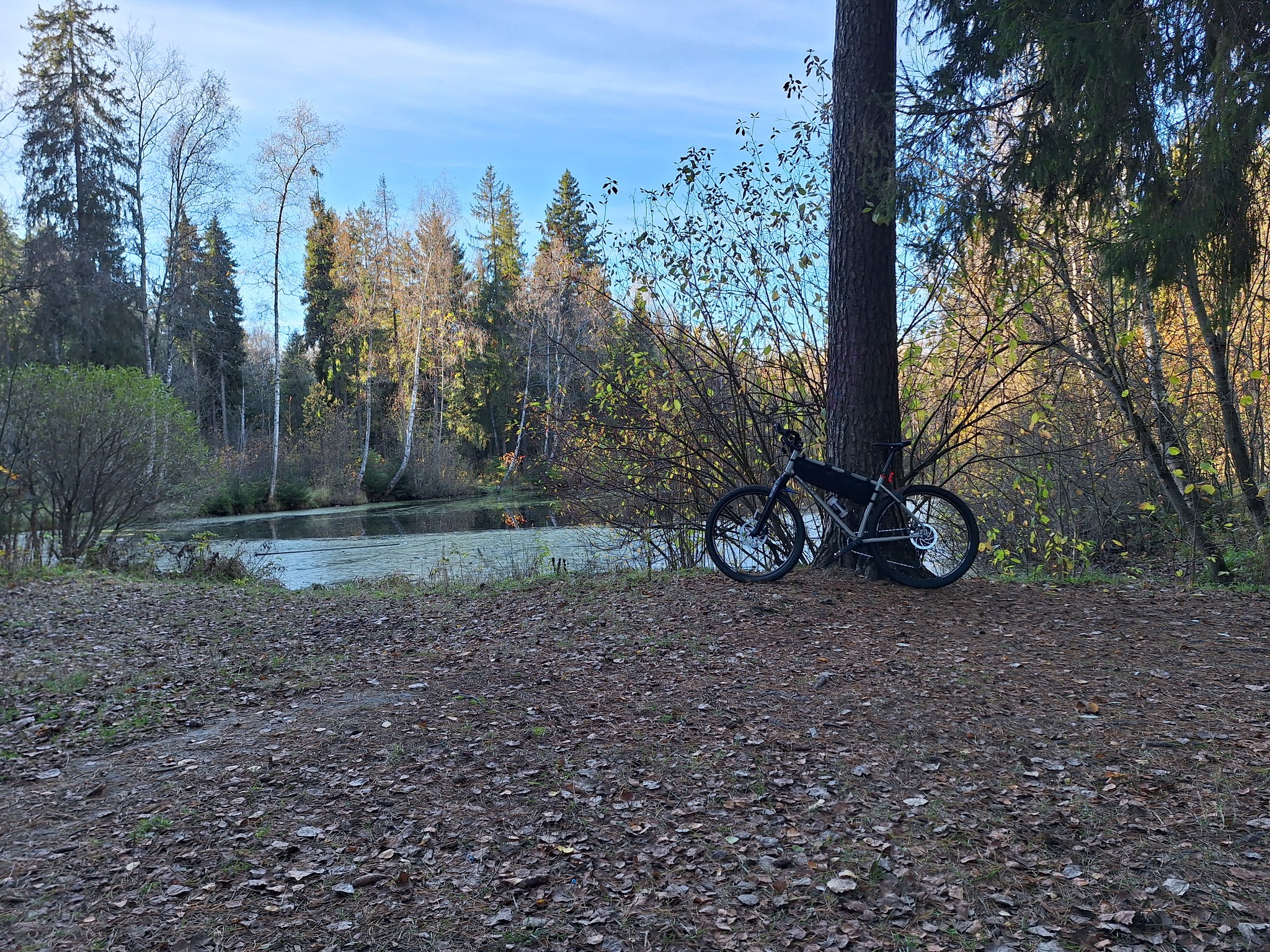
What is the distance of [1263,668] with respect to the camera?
398 centimetres

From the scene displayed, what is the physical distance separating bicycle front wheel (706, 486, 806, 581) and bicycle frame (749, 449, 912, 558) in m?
0.05

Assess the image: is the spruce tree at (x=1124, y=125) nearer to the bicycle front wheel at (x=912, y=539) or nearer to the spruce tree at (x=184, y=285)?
the bicycle front wheel at (x=912, y=539)

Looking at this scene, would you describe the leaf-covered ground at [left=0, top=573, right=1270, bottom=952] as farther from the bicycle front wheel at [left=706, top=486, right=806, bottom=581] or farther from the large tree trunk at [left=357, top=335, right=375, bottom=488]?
the large tree trunk at [left=357, top=335, right=375, bottom=488]

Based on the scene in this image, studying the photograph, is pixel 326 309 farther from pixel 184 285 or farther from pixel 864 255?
pixel 864 255

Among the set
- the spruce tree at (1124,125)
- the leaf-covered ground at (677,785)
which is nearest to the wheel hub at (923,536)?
the leaf-covered ground at (677,785)

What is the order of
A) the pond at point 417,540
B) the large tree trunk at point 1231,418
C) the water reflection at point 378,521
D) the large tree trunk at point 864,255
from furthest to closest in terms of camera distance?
the water reflection at point 378,521, the pond at point 417,540, the large tree trunk at point 1231,418, the large tree trunk at point 864,255

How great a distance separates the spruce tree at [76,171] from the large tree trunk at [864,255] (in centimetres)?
2180

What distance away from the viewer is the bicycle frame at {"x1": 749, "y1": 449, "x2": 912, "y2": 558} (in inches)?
221

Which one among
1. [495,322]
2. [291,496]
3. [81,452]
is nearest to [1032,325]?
[81,452]

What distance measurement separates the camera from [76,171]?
22766 millimetres

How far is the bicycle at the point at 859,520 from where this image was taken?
5625mm

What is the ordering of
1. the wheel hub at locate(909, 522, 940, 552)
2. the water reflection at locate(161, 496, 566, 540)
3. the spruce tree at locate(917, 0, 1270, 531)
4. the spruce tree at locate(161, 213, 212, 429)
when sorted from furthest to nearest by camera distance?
the spruce tree at locate(161, 213, 212, 429), the water reflection at locate(161, 496, 566, 540), the wheel hub at locate(909, 522, 940, 552), the spruce tree at locate(917, 0, 1270, 531)

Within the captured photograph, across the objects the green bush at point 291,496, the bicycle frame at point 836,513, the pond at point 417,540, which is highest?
the bicycle frame at point 836,513

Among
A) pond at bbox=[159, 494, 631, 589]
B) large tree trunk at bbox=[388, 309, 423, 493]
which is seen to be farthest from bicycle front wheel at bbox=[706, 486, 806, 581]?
large tree trunk at bbox=[388, 309, 423, 493]
